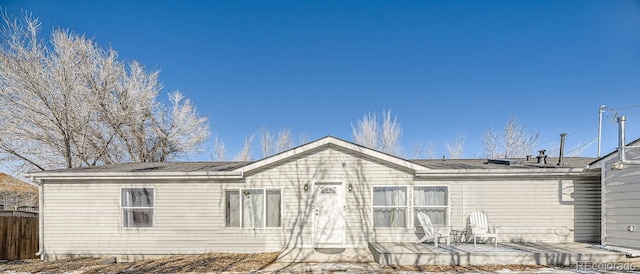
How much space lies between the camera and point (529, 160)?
10070 millimetres

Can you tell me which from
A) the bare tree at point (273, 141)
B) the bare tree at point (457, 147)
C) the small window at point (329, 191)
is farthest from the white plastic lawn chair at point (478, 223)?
the bare tree at point (273, 141)

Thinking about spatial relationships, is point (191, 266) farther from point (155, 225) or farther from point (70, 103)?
point (70, 103)

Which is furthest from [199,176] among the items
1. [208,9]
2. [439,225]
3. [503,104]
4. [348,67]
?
[503,104]

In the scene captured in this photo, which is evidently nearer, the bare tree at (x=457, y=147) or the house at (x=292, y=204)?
the house at (x=292, y=204)

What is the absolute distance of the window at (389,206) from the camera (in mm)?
8414

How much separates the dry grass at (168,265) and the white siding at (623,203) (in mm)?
8050

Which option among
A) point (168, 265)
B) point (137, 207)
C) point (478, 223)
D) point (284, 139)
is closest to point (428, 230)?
point (478, 223)

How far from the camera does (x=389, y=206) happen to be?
8.43 meters

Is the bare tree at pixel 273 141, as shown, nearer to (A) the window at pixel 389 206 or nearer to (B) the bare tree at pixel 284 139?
(B) the bare tree at pixel 284 139

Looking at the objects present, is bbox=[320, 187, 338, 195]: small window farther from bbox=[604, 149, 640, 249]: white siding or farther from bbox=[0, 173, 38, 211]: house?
bbox=[0, 173, 38, 211]: house

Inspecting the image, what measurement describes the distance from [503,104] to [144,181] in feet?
65.1

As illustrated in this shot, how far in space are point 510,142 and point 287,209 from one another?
20.4 meters

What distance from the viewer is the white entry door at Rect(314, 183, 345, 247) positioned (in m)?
8.40

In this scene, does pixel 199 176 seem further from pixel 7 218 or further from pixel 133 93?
pixel 133 93
